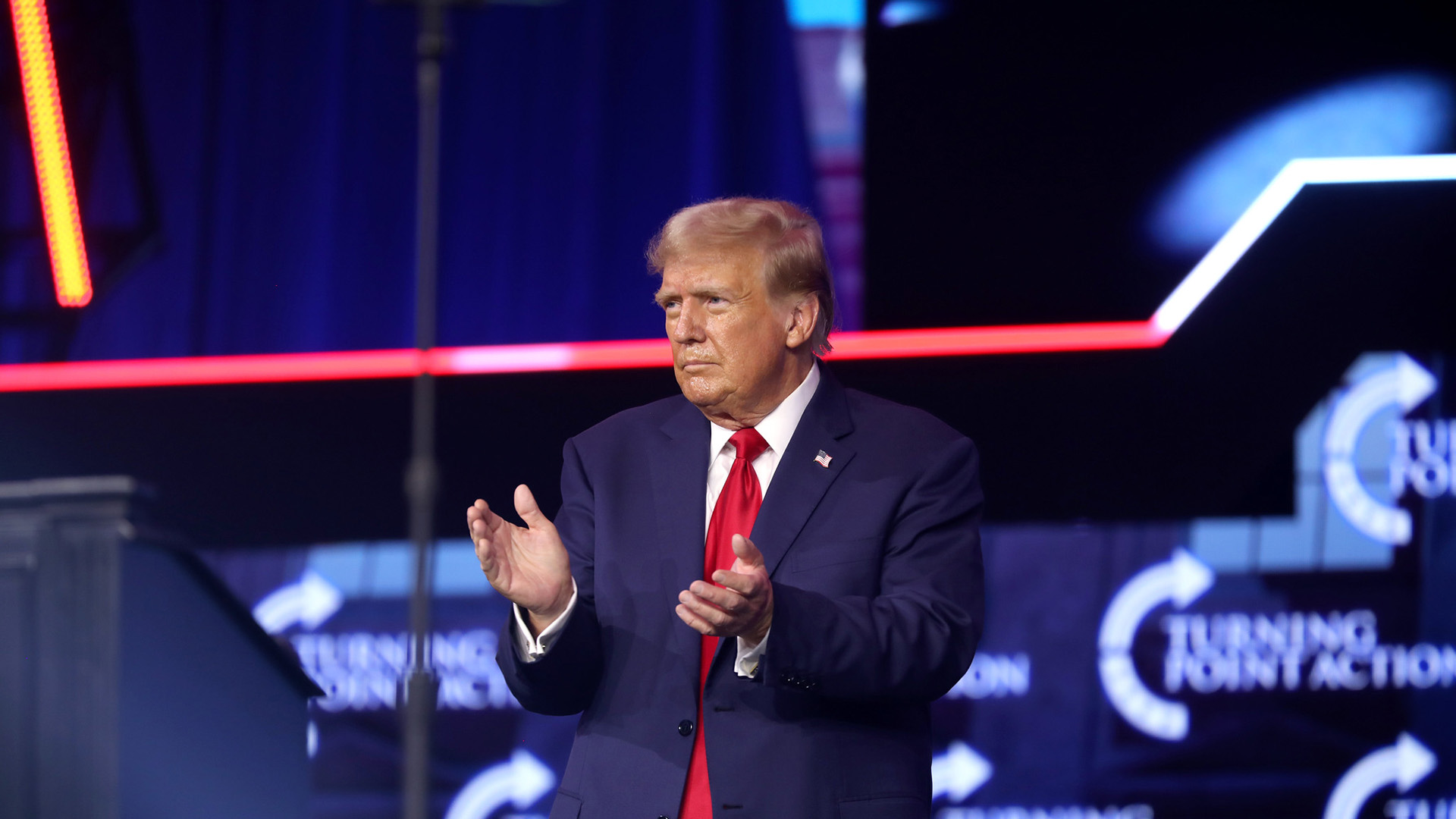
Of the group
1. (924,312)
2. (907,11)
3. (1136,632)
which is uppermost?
(907,11)

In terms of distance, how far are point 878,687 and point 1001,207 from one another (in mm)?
2714

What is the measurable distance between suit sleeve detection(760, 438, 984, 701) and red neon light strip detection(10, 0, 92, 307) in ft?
11.1

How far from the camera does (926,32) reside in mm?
4180

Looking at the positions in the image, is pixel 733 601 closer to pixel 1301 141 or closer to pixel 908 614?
pixel 908 614

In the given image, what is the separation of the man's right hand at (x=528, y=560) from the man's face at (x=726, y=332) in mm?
300

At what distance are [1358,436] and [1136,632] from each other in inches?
34.4

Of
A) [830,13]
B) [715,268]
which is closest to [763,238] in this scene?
[715,268]

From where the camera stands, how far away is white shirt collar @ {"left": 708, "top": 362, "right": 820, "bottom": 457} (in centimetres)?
191

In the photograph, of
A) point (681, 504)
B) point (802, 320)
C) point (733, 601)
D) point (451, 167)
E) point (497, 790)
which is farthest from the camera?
point (451, 167)

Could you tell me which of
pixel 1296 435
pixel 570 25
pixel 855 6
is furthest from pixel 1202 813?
pixel 570 25

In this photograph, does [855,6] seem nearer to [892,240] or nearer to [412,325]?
[892,240]

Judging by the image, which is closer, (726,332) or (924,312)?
(726,332)

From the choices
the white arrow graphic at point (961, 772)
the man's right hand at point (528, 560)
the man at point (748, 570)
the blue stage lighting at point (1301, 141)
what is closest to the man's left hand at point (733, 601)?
the man at point (748, 570)

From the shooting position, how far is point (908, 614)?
1.66 m
